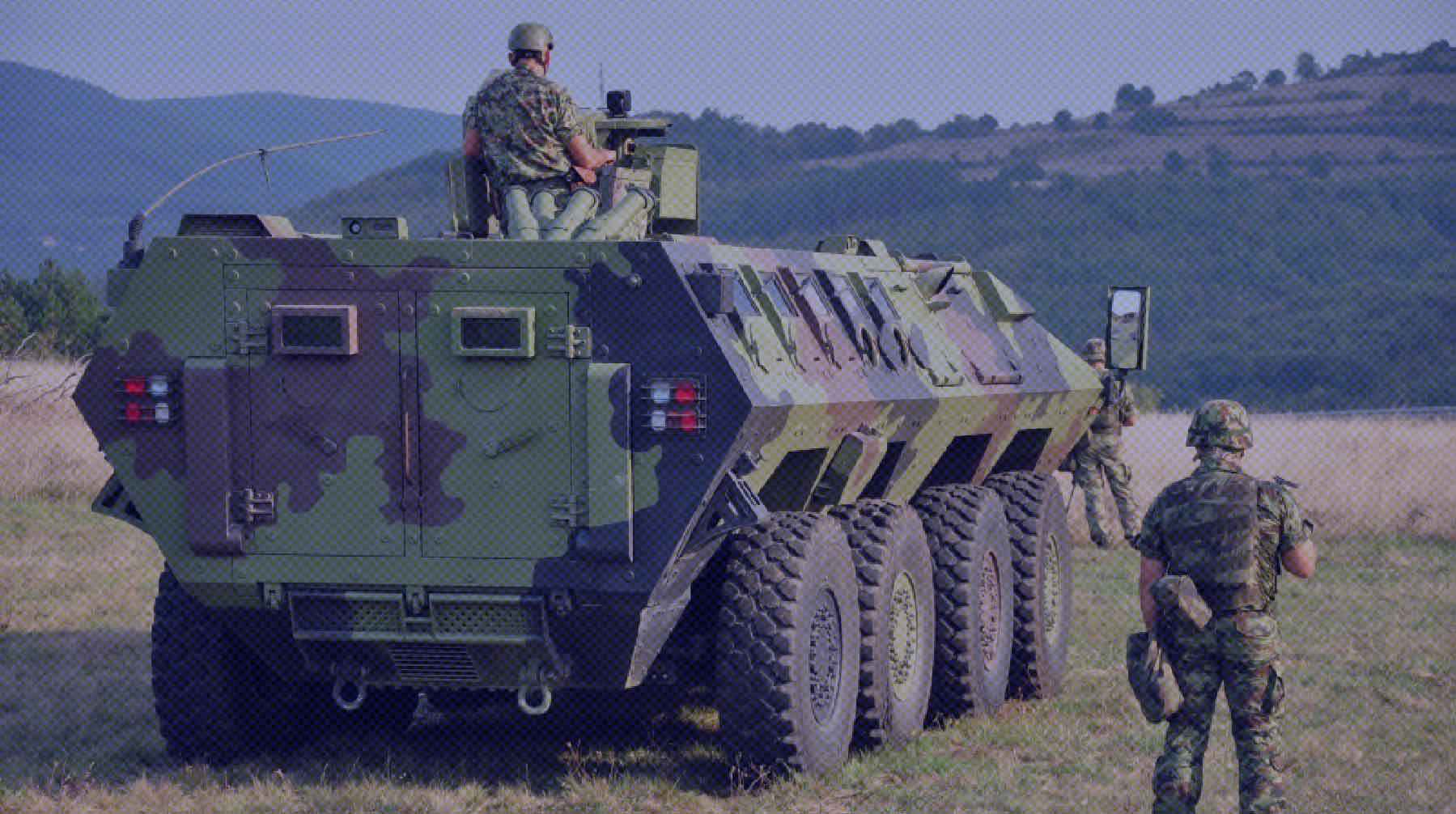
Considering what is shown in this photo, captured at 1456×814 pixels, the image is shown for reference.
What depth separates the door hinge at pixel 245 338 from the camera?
29.0 feet

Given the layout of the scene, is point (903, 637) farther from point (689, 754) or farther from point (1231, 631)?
point (1231, 631)

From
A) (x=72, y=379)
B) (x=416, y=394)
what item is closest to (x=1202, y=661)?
(x=416, y=394)

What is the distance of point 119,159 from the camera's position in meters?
144

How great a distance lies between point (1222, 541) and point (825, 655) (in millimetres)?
1987

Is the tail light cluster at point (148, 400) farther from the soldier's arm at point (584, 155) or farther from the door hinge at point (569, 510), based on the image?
the soldier's arm at point (584, 155)

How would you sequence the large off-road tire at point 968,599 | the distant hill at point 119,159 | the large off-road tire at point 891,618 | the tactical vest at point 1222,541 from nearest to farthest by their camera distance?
the tactical vest at point 1222,541 → the large off-road tire at point 891,618 → the large off-road tire at point 968,599 → the distant hill at point 119,159

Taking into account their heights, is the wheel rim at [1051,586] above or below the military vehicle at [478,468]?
below

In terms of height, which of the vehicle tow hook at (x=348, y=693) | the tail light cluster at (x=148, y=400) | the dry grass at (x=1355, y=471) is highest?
the tail light cluster at (x=148, y=400)

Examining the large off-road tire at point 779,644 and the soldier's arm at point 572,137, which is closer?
the large off-road tire at point 779,644

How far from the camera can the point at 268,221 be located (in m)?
9.01

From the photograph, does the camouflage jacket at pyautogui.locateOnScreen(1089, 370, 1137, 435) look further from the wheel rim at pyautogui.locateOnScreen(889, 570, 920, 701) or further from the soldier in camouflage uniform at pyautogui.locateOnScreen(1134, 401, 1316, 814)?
the soldier in camouflage uniform at pyautogui.locateOnScreen(1134, 401, 1316, 814)

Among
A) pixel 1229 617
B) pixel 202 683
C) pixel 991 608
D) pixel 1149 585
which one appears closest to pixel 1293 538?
pixel 1229 617

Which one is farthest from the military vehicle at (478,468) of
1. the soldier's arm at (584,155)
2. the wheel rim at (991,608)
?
the wheel rim at (991,608)

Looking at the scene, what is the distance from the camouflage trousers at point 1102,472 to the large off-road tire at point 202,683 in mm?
9891
